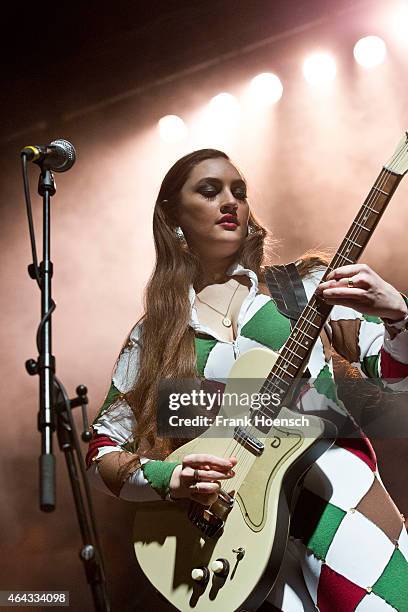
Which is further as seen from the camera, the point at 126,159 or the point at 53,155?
the point at 126,159

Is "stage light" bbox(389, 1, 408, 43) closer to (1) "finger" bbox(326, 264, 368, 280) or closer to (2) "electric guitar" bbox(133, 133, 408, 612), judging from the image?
(2) "electric guitar" bbox(133, 133, 408, 612)

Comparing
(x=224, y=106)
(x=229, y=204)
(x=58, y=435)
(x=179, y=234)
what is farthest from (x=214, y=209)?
(x=58, y=435)

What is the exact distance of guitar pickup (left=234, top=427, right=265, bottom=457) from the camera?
65.8 inches

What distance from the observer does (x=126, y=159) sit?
2545 millimetres

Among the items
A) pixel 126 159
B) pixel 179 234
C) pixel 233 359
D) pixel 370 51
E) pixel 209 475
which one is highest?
pixel 370 51

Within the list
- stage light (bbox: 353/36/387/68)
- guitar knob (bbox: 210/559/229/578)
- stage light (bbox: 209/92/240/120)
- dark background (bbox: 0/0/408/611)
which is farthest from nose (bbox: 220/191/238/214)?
guitar knob (bbox: 210/559/229/578)

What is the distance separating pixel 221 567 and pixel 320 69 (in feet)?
5.47

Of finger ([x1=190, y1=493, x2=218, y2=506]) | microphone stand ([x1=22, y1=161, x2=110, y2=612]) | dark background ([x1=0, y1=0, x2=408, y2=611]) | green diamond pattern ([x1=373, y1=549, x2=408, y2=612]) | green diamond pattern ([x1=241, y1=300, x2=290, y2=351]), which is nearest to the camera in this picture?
microphone stand ([x1=22, y1=161, x2=110, y2=612])

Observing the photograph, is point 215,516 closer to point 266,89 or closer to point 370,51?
point 266,89

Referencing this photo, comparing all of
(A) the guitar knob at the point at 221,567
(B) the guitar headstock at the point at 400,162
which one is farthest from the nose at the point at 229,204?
(A) the guitar knob at the point at 221,567

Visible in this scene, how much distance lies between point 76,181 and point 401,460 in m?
1.45

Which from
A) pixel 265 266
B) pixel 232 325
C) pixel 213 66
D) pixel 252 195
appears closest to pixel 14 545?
pixel 232 325

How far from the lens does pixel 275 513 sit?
159 centimetres

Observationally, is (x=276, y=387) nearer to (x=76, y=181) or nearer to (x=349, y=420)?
(x=349, y=420)
